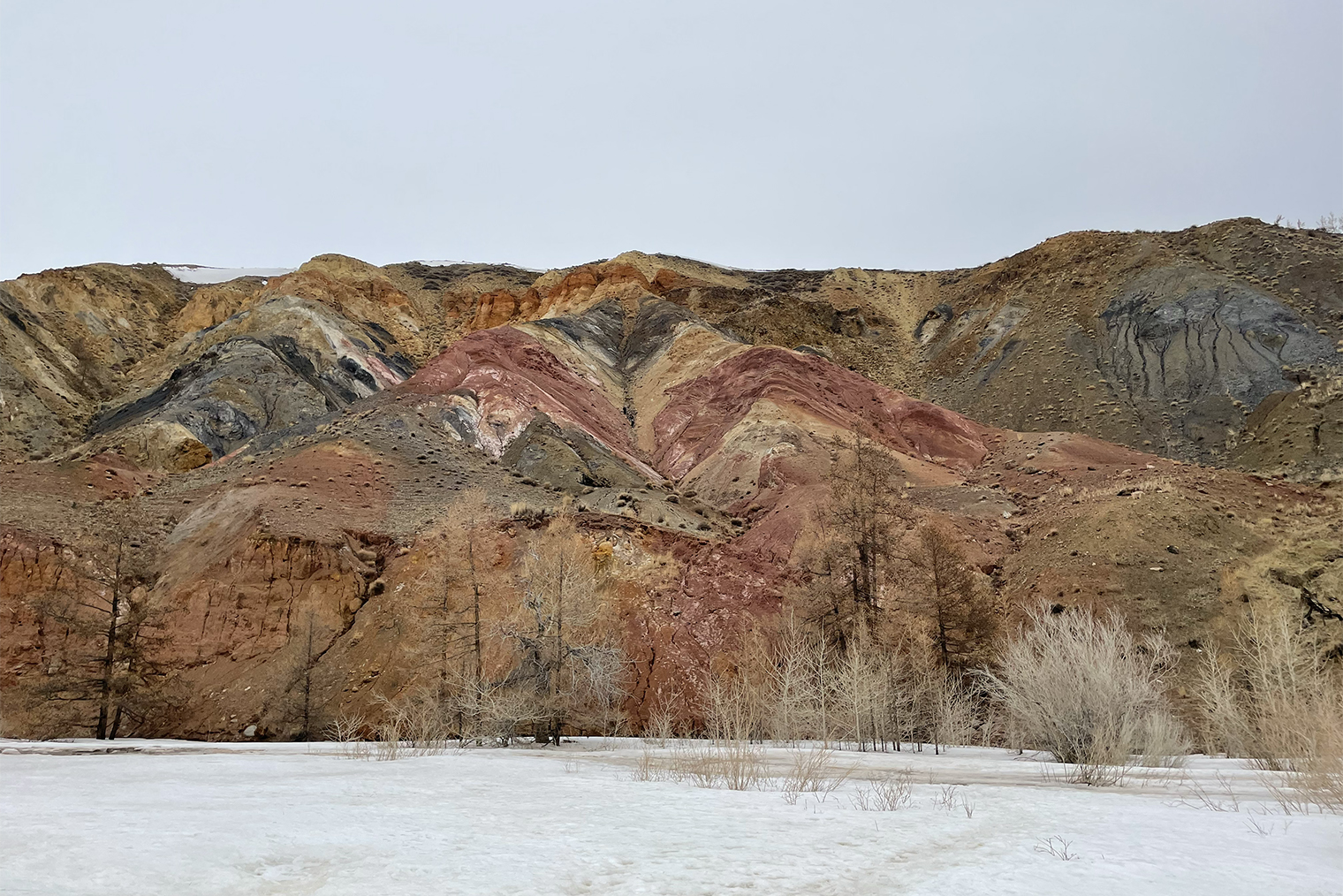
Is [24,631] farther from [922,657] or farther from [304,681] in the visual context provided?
[922,657]

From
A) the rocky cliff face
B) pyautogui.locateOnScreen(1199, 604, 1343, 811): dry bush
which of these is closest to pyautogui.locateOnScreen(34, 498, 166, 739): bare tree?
the rocky cliff face

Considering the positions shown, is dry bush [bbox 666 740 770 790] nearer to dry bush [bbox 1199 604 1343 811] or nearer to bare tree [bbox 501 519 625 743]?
dry bush [bbox 1199 604 1343 811]

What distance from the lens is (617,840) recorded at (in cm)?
469

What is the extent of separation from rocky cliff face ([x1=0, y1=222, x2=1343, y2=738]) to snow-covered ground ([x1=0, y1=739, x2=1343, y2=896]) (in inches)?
813

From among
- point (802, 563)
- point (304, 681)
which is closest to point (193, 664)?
point (304, 681)

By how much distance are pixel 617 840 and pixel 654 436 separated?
48.8 meters

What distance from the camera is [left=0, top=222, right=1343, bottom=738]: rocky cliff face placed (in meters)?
29.0

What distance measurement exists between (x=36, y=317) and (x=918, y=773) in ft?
264

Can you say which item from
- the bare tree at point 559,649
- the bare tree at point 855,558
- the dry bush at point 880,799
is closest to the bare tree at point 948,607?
the bare tree at point 855,558

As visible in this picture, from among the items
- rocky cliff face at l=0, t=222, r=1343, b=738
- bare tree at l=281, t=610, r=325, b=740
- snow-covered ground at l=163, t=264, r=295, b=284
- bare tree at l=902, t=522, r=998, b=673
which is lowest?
bare tree at l=281, t=610, r=325, b=740

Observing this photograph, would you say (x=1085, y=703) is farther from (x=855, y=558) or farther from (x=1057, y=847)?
(x=855, y=558)

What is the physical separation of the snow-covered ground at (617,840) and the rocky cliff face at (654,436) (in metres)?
20.6

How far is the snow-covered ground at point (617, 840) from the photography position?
368 cm

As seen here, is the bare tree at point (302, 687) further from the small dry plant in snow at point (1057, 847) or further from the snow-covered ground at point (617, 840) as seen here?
the small dry plant in snow at point (1057, 847)
